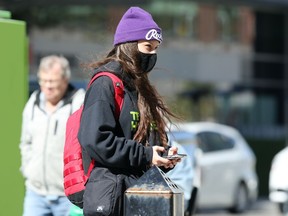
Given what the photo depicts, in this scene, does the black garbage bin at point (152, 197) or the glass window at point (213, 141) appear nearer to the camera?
the black garbage bin at point (152, 197)

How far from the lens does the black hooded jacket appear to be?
4.69 m

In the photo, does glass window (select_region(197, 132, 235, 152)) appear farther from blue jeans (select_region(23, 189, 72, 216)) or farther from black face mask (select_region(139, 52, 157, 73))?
black face mask (select_region(139, 52, 157, 73))

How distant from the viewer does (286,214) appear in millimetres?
10500

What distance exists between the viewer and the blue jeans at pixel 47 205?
23.4 feet

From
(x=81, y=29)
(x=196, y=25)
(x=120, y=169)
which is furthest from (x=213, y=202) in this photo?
(x=120, y=169)

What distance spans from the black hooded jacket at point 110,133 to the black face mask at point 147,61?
18 centimetres

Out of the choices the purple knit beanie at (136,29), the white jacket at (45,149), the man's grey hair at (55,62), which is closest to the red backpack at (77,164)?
the purple knit beanie at (136,29)

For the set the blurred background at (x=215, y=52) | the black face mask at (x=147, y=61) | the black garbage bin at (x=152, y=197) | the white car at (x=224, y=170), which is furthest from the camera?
the blurred background at (x=215, y=52)

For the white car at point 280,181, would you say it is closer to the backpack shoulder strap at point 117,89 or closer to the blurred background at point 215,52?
the backpack shoulder strap at point 117,89

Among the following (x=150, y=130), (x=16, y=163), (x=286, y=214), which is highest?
(x=150, y=130)

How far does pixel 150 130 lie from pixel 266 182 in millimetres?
20434

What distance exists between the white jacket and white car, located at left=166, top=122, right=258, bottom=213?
10.8 m

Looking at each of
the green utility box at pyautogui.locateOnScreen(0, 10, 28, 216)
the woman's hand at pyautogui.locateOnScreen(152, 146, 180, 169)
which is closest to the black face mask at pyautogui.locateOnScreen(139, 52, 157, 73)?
the woman's hand at pyautogui.locateOnScreen(152, 146, 180, 169)

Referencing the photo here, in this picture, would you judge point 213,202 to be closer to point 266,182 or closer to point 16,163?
point 266,182
